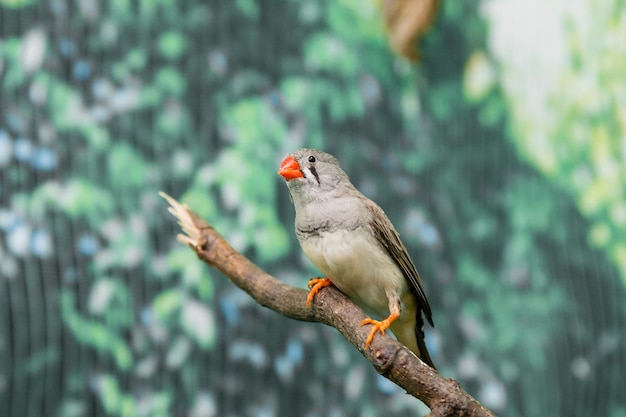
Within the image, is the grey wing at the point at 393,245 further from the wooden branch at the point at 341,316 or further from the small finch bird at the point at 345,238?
the wooden branch at the point at 341,316

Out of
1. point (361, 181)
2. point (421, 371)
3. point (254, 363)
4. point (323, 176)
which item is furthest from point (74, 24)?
point (421, 371)

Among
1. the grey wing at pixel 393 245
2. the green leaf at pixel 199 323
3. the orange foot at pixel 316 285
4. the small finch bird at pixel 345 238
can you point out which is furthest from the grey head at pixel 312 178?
the green leaf at pixel 199 323

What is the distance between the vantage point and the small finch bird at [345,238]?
2.48 meters

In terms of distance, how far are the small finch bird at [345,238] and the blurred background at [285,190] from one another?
1960mm

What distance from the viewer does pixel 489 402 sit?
4.64 metres

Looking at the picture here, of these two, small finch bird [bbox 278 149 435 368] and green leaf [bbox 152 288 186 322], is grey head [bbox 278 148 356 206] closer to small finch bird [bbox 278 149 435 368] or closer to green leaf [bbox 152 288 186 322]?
small finch bird [bbox 278 149 435 368]

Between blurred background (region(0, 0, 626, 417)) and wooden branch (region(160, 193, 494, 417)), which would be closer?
wooden branch (region(160, 193, 494, 417))

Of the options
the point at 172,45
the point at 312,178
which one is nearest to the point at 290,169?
the point at 312,178

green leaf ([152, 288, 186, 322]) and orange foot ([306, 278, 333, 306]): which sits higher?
green leaf ([152, 288, 186, 322])

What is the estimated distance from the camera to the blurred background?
13.8ft

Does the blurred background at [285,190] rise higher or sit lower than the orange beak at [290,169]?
higher

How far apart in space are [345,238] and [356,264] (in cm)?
9

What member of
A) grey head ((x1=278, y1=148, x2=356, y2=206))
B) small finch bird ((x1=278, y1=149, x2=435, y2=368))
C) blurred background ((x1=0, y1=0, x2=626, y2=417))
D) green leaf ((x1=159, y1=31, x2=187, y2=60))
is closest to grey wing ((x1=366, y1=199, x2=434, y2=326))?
small finch bird ((x1=278, y1=149, x2=435, y2=368))

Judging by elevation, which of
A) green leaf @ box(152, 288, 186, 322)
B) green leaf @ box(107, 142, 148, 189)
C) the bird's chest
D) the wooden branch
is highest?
green leaf @ box(107, 142, 148, 189)
